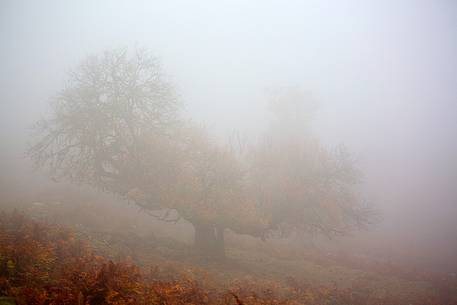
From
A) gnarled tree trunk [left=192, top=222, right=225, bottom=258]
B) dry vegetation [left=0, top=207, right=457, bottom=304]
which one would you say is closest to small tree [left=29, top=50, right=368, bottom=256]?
gnarled tree trunk [left=192, top=222, right=225, bottom=258]

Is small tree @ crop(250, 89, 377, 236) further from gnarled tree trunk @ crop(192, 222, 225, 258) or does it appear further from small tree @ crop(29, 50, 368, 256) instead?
gnarled tree trunk @ crop(192, 222, 225, 258)

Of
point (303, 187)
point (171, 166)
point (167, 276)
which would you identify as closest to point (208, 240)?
point (171, 166)

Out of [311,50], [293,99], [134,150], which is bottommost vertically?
[134,150]

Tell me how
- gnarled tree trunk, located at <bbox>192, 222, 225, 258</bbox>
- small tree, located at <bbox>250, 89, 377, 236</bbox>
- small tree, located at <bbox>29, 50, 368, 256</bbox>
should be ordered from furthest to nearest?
gnarled tree trunk, located at <bbox>192, 222, 225, 258</bbox> → small tree, located at <bbox>250, 89, 377, 236</bbox> → small tree, located at <bbox>29, 50, 368, 256</bbox>

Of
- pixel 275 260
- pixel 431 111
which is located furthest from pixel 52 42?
pixel 431 111

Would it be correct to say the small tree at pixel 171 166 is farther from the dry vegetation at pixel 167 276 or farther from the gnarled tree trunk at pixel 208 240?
the dry vegetation at pixel 167 276

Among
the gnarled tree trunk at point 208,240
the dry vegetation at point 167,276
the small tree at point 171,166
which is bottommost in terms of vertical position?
the dry vegetation at point 167,276

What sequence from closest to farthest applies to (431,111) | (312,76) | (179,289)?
(179,289), (431,111), (312,76)

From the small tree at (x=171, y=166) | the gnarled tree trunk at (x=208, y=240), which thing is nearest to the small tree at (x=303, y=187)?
the small tree at (x=171, y=166)

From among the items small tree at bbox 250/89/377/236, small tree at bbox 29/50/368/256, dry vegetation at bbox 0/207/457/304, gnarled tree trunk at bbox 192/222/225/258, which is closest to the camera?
dry vegetation at bbox 0/207/457/304

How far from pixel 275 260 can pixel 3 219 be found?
1750 centimetres

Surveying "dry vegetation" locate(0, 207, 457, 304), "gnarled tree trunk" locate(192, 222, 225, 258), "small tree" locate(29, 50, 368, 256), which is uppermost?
"small tree" locate(29, 50, 368, 256)

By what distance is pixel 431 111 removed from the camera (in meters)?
102

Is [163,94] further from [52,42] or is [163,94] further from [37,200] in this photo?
[52,42]
